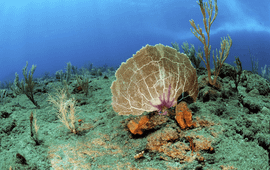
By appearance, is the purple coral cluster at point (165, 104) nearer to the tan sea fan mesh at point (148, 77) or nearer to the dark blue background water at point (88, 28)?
the tan sea fan mesh at point (148, 77)

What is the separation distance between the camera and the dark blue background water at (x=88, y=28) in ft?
250

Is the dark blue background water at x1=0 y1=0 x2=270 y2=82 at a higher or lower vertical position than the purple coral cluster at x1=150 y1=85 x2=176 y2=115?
higher

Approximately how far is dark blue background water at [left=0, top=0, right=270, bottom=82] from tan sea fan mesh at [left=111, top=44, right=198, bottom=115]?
2806 inches

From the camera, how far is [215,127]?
234 centimetres

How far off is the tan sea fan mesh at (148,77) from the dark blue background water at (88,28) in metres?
71.3

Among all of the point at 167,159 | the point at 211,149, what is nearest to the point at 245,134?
the point at 211,149

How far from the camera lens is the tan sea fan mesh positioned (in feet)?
9.18

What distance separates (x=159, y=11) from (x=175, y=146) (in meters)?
96.8

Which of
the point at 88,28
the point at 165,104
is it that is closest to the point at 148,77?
the point at 165,104

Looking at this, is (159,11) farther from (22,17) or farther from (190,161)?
(190,161)

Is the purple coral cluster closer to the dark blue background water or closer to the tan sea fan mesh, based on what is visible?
the tan sea fan mesh

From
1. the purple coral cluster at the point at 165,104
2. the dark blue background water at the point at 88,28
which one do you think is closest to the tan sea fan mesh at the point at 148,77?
the purple coral cluster at the point at 165,104

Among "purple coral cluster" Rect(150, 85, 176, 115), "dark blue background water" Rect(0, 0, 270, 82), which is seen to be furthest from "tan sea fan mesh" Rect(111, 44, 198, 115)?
"dark blue background water" Rect(0, 0, 270, 82)

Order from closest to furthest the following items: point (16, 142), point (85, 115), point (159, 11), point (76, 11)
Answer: point (16, 142) < point (85, 115) < point (159, 11) < point (76, 11)
